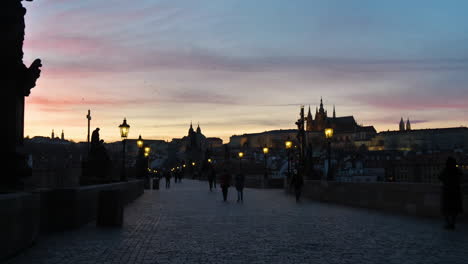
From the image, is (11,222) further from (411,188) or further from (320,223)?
(411,188)

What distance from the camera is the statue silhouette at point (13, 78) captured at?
1113cm

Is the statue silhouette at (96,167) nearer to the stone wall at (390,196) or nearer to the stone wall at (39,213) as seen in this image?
the stone wall at (39,213)

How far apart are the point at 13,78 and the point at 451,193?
423 inches

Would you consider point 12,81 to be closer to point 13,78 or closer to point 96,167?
point 13,78

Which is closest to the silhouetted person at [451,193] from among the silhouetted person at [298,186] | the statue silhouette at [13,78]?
the statue silhouette at [13,78]

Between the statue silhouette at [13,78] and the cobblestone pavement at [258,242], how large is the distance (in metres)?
1.52

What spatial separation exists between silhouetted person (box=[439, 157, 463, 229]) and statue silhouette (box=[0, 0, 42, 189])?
10.0 meters

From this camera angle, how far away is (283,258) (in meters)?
10.1

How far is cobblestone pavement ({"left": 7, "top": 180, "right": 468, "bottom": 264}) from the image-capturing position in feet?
33.1

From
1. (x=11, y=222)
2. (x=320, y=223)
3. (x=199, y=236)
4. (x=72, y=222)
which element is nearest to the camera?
(x=11, y=222)

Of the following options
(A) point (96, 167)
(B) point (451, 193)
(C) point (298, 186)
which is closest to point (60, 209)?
(B) point (451, 193)

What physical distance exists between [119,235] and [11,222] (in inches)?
153

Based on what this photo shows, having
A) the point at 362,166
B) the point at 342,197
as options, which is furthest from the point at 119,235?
the point at 362,166

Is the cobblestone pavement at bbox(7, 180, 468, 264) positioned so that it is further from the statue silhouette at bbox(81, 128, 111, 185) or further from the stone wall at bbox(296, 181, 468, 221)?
the statue silhouette at bbox(81, 128, 111, 185)
